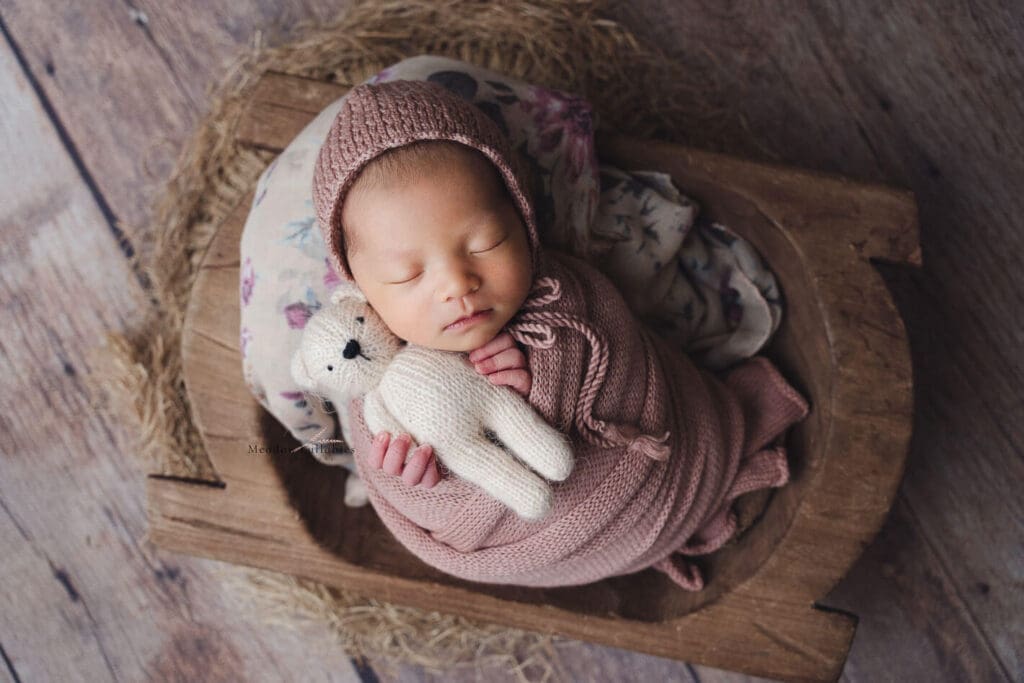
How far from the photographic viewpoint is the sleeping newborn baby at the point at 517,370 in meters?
0.82

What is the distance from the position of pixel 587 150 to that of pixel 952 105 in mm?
799

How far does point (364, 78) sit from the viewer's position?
1.40m

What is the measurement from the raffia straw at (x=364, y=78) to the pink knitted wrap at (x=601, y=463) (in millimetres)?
445

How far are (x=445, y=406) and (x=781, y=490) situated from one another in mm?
611

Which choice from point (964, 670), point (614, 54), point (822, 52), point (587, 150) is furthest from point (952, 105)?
point (964, 670)

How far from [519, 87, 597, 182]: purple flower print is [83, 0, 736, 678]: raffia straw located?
1.03 ft

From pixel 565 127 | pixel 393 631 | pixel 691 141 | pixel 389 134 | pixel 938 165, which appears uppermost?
pixel 389 134

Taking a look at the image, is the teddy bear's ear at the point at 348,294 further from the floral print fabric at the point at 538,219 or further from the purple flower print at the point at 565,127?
the purple flower print at the point at 565,127

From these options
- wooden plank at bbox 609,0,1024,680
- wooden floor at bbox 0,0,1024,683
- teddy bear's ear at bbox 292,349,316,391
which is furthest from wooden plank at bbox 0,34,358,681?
wooden plank at bbox 609,0,1024,680

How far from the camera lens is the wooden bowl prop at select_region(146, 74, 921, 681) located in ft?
3.48

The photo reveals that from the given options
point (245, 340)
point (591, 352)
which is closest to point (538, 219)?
point (591, 352)

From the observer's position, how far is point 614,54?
57.1 inches

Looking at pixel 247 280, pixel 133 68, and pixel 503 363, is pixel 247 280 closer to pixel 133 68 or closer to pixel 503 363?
pixel 503 363

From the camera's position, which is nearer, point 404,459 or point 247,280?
point 404,459
